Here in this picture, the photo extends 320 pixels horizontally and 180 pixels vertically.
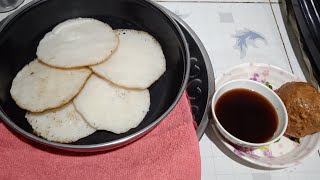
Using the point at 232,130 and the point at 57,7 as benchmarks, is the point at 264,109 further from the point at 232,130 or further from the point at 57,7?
the point at 57,7

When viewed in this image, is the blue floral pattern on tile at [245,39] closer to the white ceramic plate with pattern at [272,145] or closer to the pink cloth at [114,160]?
the white ceramic plate with pattern at [272,145]

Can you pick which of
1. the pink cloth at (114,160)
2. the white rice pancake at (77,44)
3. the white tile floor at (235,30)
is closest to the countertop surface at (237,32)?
the white tile floor at (235,30)

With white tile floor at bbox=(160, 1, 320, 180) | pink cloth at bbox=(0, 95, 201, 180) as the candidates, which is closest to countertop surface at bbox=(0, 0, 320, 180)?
white tile floor at bbox=(160, 1, 320, 180)

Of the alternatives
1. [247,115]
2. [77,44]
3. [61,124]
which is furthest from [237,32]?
[61,124]

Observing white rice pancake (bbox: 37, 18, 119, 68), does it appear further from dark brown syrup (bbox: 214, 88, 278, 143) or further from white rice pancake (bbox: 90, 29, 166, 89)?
dark brown syrup (bbox: 214, 88, 278, 143)

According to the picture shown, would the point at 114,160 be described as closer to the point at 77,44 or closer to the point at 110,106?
the point at 110,106
